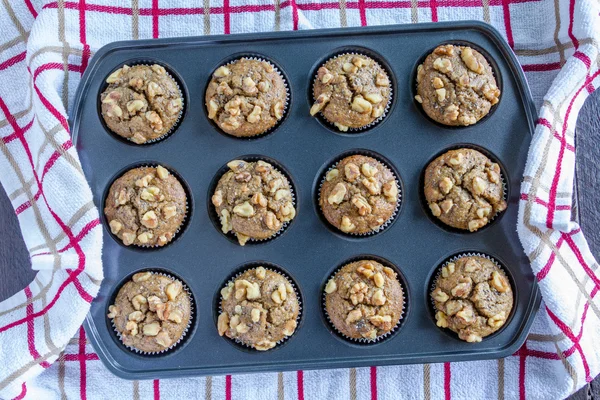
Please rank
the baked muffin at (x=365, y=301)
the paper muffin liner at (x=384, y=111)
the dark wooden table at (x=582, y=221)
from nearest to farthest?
the baked muffin at (x=365, y=301) < the paper muffin liner at (x=384, y=111) < the dark wooden table at (x=582, y=221)

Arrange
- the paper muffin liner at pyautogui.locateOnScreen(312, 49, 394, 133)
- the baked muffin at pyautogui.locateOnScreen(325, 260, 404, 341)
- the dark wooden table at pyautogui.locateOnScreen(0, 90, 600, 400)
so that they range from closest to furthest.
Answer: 1. the baked muffin at pyautogui.locateOnScreen(325, 260, 404, 341)
2. the paper muffin liner at pyautogui.locateOnScreen(312, 49, 394, 133)
3. the dark wooden table at pyautogui.locateOnScreen(0, 90, 600, 400)

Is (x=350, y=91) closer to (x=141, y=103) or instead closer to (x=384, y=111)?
(x=384, y=111)

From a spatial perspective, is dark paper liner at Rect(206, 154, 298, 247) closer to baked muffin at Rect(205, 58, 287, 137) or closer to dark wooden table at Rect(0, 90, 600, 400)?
baked muffin at Rect(205, 58, 287, 137)

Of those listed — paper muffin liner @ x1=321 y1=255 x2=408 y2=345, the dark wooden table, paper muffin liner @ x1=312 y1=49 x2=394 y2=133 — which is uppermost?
paper muffin liner @ x1=312 y1=49 x2=394 y2=133

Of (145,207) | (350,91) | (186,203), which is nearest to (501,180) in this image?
(350,91)

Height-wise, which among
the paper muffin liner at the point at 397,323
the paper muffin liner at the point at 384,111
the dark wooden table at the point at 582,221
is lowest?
the paper muffin liner at the point at 397,323

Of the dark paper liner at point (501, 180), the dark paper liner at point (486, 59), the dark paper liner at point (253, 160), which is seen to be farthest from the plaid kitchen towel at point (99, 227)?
the dark paper liner at point (253, 160)

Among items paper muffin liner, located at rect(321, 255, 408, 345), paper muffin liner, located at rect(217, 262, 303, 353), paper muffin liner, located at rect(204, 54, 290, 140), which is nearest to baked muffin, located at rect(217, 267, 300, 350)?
paper muffin liner, located at rect(217, 262, 303, 353)

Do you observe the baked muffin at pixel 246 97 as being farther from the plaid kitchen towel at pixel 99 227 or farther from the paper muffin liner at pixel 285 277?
the paper muffin liner at pixel 285 277
